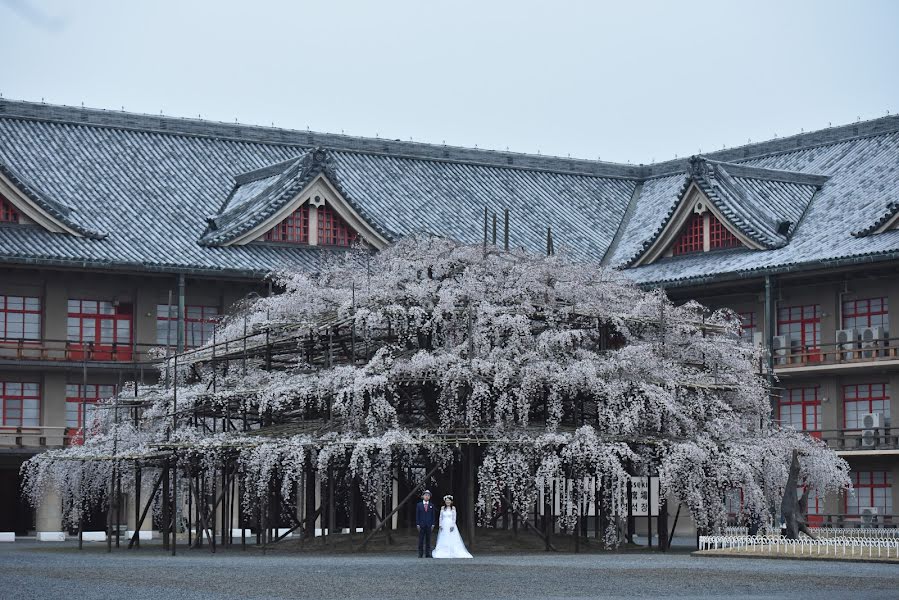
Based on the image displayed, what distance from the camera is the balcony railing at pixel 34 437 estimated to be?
57.1 meters

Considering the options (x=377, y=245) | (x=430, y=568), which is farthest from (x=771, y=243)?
(x=430, y=568)

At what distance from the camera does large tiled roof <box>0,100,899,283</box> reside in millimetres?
59344

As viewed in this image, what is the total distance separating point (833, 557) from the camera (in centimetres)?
3597

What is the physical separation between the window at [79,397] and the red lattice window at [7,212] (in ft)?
19.7

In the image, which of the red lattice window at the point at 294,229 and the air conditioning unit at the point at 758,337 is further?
the red lattice window at the point at 294,229

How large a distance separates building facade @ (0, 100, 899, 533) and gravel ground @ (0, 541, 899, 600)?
19341mm

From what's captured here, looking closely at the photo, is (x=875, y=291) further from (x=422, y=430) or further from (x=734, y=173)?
(x=422, y=430)

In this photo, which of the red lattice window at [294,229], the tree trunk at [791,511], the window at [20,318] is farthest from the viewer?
the red lattice window at [294,229]

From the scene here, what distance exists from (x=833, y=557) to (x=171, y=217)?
32.7 m

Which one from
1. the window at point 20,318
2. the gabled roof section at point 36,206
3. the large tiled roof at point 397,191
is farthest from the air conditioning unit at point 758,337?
the window at point 20,318

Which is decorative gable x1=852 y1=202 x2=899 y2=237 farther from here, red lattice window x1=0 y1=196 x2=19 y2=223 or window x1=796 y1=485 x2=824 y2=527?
red lattice window x1=0 y1=196 x2=19 y2=223

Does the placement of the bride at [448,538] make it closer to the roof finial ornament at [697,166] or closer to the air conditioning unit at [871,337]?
the air conditioning unit at [871,337]

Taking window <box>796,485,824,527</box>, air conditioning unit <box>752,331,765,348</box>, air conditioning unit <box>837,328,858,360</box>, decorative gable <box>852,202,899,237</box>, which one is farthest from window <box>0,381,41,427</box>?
decorative gable <box>852,202,899,237</box>

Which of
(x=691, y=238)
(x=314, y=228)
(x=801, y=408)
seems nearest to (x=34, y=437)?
(x=314, y=228)
